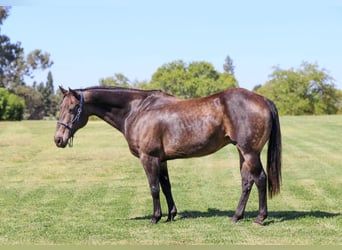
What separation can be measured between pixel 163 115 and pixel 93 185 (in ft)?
16.5

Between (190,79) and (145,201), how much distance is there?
1918 inches

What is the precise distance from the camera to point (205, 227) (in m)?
6.88

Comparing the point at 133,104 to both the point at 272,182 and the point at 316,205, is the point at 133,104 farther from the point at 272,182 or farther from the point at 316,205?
the point at 316,205

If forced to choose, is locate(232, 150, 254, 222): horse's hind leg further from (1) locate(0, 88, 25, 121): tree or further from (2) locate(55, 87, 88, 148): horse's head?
(1) locate(0, 88, 25, 121): tree

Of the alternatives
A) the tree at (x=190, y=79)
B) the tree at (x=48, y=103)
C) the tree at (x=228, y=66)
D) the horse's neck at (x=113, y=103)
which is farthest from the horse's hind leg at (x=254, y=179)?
the tree at (x=228, y=66)

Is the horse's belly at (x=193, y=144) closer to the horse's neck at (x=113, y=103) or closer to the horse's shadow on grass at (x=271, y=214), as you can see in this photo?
the horse's neck at (x=113, y=103)

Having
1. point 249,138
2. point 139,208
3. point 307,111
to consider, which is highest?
point 249,138

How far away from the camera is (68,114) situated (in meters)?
7.34

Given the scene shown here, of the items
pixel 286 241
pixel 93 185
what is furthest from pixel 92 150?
pixel 286 241

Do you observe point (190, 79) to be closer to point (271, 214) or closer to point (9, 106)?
point (9, 106)

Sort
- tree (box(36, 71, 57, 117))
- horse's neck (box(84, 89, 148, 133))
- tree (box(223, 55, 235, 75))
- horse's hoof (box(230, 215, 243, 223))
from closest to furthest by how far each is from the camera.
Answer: horse's hoof (box(230, 215, 243, 223))
horse's neck (box(84, 89, 148, 133))
tree (box(36, 71, 57, 117))
tree (box(223, 55, 235, 75))

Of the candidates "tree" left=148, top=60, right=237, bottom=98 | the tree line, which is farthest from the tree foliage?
"tree" left=148, top=60, right=237, bottom=98

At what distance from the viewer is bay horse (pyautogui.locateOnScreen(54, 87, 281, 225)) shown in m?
6.93

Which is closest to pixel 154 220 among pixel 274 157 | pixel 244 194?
pixel 244 194
